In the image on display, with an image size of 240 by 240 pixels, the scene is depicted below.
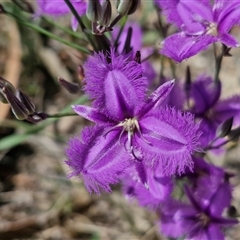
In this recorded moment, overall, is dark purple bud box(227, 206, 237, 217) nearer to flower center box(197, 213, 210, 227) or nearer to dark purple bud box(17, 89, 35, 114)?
flower center box(197, 213, 210, 227)

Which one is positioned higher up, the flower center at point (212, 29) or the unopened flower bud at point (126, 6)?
the unopened flower bud at point (126, 6)

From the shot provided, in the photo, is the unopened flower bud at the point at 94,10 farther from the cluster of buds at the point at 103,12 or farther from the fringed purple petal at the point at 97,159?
the fringed purple petal at the point at 97,159

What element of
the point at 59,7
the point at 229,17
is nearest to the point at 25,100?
the point at 59,7

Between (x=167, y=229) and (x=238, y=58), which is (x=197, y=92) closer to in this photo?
(x=167, y=229)

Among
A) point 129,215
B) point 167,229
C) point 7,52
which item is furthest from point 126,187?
point 7,52

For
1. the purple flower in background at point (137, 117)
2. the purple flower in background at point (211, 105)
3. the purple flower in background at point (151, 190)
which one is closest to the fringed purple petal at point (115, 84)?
the purple flower in background at point (137, 117)

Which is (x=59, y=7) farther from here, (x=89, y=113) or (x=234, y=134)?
(x=234, y=134)

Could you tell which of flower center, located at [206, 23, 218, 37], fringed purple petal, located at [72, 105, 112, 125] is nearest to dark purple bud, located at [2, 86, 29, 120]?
fringed purple petal, located at [72, 105, 112, 125]
